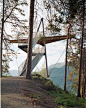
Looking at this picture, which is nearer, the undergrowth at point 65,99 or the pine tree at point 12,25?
the undergrowth at point 65,99

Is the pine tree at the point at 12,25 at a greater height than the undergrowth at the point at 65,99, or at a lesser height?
greater

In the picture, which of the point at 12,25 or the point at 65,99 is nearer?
the point at 65,99

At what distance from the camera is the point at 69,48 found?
12.6 meters

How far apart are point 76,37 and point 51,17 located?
21.4 feet

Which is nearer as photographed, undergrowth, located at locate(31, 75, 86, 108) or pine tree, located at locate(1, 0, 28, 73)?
undergrowth, located at locate(31, 75, 86, 108)

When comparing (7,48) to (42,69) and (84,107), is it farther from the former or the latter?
(42,69)

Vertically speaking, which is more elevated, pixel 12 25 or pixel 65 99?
pixel 12 25

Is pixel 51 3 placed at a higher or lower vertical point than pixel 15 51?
higher

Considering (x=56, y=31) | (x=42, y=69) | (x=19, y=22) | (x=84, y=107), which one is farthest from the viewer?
(x=42, y=69)

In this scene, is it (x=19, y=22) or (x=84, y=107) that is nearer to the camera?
(x=84, y=107)

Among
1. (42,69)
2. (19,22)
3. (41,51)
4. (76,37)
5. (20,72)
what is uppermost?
(19,22)

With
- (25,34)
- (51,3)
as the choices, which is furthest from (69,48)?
(51,3)

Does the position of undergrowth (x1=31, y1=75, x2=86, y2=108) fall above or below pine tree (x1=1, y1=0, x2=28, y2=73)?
below

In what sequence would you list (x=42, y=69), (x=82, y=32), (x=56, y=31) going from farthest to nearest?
(x=42, y=69), (x=82, y=32), (x=56, y=31)
